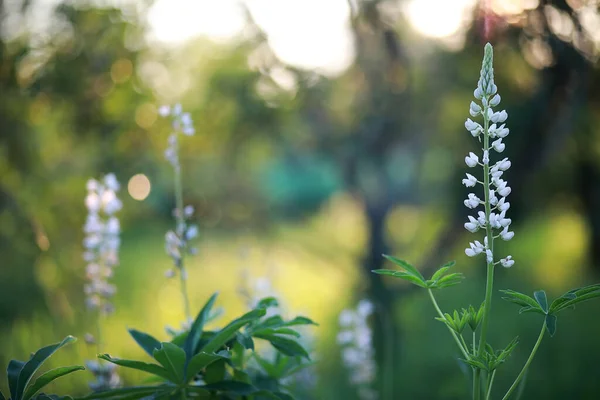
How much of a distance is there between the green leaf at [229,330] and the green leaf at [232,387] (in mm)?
87

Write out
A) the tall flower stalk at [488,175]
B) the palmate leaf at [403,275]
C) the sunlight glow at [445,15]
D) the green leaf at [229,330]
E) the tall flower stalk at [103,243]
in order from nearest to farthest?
the tall flower stalk at [488,175]
the palmate leaf at [403,275]
the green leaf at [229,330]
the tall flower stalk at [103,243]
the sunlight glow at [445,15]

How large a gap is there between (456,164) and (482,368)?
4.37 meters

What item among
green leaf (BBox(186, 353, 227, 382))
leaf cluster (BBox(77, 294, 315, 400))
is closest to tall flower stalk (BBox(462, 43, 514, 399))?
leaf cluster (BBox(77, 294, 315, 400))

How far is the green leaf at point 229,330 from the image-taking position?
53.5 inches

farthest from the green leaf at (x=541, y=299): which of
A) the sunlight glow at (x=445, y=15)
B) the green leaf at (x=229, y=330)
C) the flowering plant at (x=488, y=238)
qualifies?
the sunlight glow at (x=445, y=15)

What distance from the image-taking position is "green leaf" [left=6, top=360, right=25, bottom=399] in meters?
1.32

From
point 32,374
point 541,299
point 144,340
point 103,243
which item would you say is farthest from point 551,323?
point 103,243

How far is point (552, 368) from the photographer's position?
12.9 feet

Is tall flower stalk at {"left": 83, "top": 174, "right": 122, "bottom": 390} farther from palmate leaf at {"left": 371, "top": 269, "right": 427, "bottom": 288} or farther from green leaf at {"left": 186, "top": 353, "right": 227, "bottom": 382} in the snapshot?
palmate leaf at {"left": 371, "top": 269, "right": 427, "bottom": 288}

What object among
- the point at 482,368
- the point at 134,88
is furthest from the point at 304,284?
the point at 482,368

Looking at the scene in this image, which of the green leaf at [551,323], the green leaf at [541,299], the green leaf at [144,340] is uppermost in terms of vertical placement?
the green leaf at [144,340]

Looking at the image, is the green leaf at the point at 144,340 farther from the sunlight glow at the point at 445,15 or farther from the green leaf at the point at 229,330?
the sunlight glow at the point at 445,15

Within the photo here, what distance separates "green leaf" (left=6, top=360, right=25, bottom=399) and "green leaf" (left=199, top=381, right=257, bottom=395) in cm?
45

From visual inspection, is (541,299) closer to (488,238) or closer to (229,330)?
(488,238)
